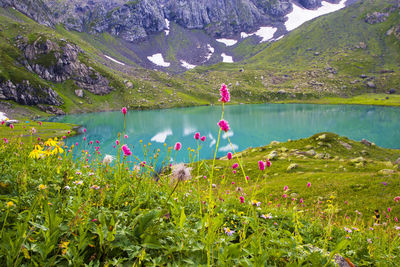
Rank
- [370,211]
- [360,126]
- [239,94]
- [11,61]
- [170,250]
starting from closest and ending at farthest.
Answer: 1. [170,250]
2. [370,211]
3. [360,126]
4. [11,61]
5. [239,94]

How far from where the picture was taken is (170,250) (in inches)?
91.4

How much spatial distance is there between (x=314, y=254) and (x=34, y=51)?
200033 millimetres

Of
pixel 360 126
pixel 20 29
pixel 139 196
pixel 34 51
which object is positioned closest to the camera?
pixel 139 196

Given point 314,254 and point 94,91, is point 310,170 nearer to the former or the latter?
point 314,254

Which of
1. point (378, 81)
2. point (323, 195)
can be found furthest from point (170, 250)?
point (378, 81)

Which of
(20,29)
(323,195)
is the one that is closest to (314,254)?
(323,195)

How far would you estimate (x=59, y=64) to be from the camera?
498ft

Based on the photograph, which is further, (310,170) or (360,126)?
(360,126)

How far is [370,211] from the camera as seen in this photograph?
447 inches

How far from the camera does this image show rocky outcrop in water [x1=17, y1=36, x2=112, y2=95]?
14612cm

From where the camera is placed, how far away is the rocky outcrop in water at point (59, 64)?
146 metres

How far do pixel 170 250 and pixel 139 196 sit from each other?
5.73 ft

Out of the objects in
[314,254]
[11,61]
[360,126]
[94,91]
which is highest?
[11,61]

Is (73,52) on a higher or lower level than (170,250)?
higher
